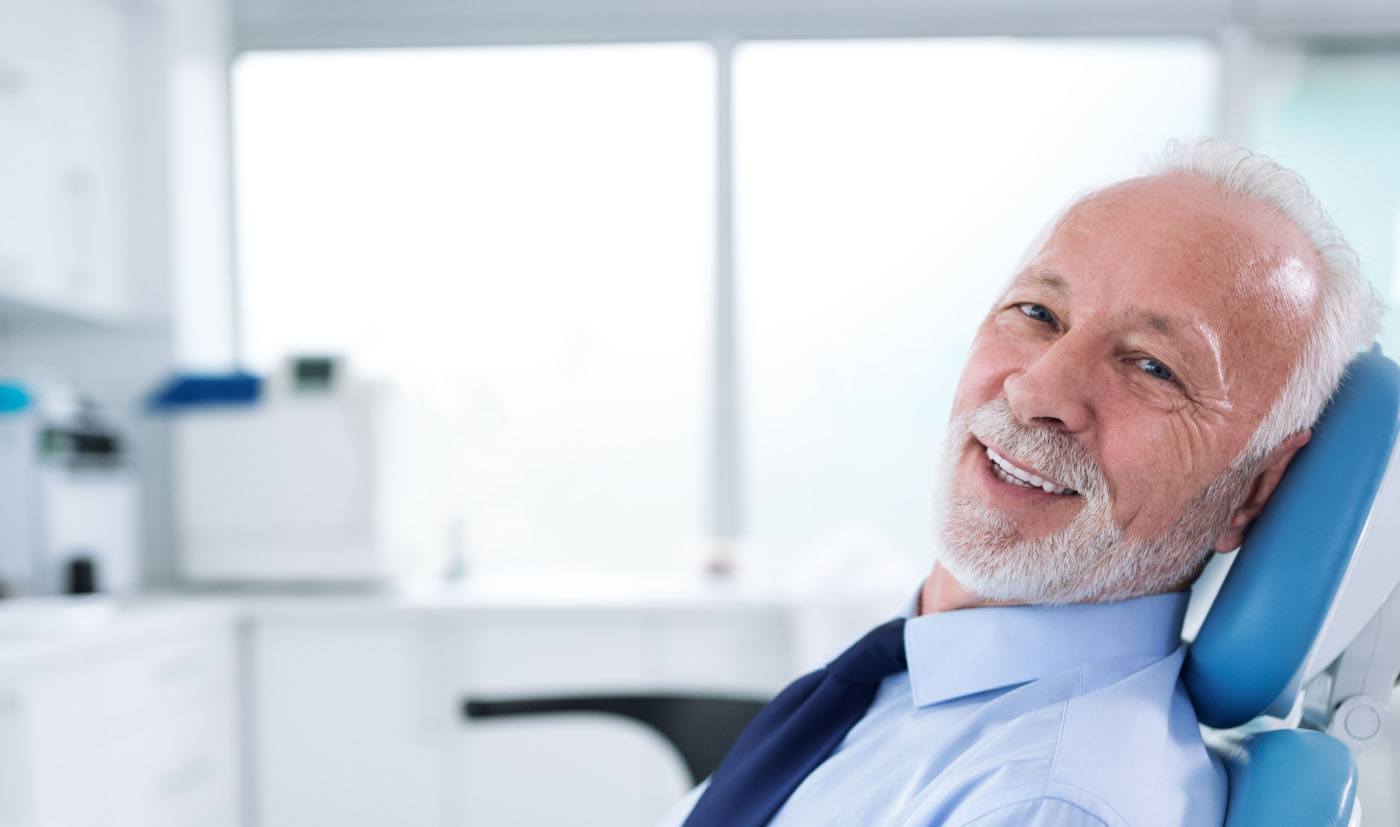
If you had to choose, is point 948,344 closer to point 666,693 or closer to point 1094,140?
point 1094,140

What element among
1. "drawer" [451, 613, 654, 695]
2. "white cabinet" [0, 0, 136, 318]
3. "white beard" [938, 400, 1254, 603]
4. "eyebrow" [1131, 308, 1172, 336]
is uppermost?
"white cabinet" [0, 0, 136, 318]

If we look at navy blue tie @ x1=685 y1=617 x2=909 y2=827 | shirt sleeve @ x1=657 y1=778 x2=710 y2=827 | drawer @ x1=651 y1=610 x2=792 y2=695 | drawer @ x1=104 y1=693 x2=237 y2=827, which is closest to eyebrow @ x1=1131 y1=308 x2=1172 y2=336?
navy blue tie @ x1=685 y1=617 x2=909 y2=827

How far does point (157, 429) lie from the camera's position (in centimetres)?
283

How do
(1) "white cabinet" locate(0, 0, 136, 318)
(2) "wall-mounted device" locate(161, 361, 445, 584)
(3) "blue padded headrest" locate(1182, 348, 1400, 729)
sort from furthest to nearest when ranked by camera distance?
(2) "wall-mounted device" locate(161, 361, 445, 584) < (1) "white cabinet" locate(0, 0, 136, 318) < (3) "blue padded headrest" locate(1182, 348, 1400, 729)

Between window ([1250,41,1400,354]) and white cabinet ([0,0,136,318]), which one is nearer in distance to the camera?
white cabinet ([0,0,136,318])

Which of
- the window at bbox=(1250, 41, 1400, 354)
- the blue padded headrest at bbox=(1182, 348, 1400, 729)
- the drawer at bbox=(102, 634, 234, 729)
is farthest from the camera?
the window at bbox=(1250, 41, 1400, 354)

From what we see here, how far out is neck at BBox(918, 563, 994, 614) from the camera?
0.97m

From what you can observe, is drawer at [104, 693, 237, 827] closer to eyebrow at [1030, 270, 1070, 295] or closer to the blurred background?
the blurred background

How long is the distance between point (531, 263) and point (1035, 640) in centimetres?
229

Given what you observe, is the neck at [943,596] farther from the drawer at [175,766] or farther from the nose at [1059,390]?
the drawer at [175,766]

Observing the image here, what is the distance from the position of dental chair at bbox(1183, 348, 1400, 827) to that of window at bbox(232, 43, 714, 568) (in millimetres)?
2152

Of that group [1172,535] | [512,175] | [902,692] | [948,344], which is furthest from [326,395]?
[1172,535]

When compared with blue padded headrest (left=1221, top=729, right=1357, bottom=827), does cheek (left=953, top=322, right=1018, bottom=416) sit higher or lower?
higher

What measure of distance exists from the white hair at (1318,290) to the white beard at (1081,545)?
0.18ft
